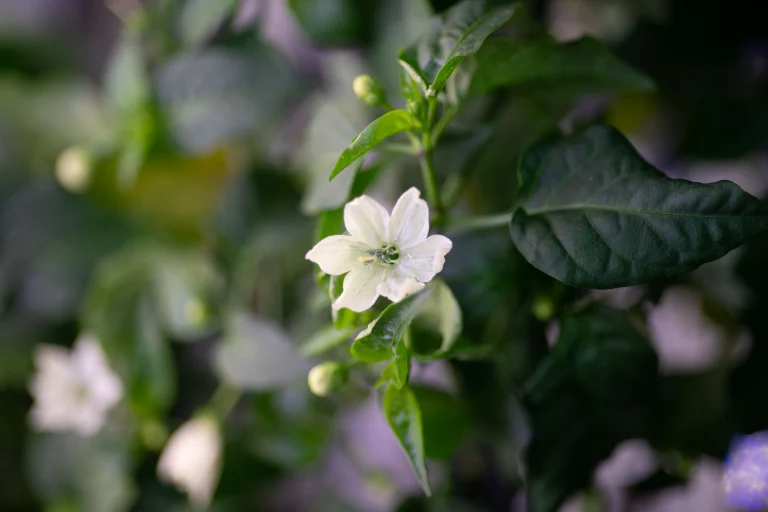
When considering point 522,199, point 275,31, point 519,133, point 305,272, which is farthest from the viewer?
point 275,31

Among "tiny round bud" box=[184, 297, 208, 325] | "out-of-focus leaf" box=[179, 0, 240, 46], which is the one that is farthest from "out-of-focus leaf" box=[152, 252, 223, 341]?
"out-of-focus leaf" box=[179, 0, 240, 46]

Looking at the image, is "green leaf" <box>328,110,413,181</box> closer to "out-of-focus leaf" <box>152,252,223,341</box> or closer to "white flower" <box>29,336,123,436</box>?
"out-of-focus leaf" <box>152,252,223,341</box>

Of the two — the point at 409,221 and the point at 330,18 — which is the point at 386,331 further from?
the point at 330,18

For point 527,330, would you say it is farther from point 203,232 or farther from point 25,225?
point 25,225

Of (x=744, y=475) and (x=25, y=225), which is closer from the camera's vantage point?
(x=744, y=475)

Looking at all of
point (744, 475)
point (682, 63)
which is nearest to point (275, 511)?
point (744, 475)

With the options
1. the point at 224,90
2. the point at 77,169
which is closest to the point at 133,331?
the point at 77,169

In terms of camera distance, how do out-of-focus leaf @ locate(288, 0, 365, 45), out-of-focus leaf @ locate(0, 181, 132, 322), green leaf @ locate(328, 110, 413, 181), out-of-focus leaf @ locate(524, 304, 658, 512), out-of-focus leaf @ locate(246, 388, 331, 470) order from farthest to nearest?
out-of-focus leaf @ locate(0, 181, 132, 322) < out-of-focus leaf @ locate(246, 388, 331, 470) < out-of-focus leaf @ locate(288, 0, 365, 45) < out-of-focus leaf @ locate(524, 304, 658, 512) < green leaf @ locate(328, 110, 413, 181)
